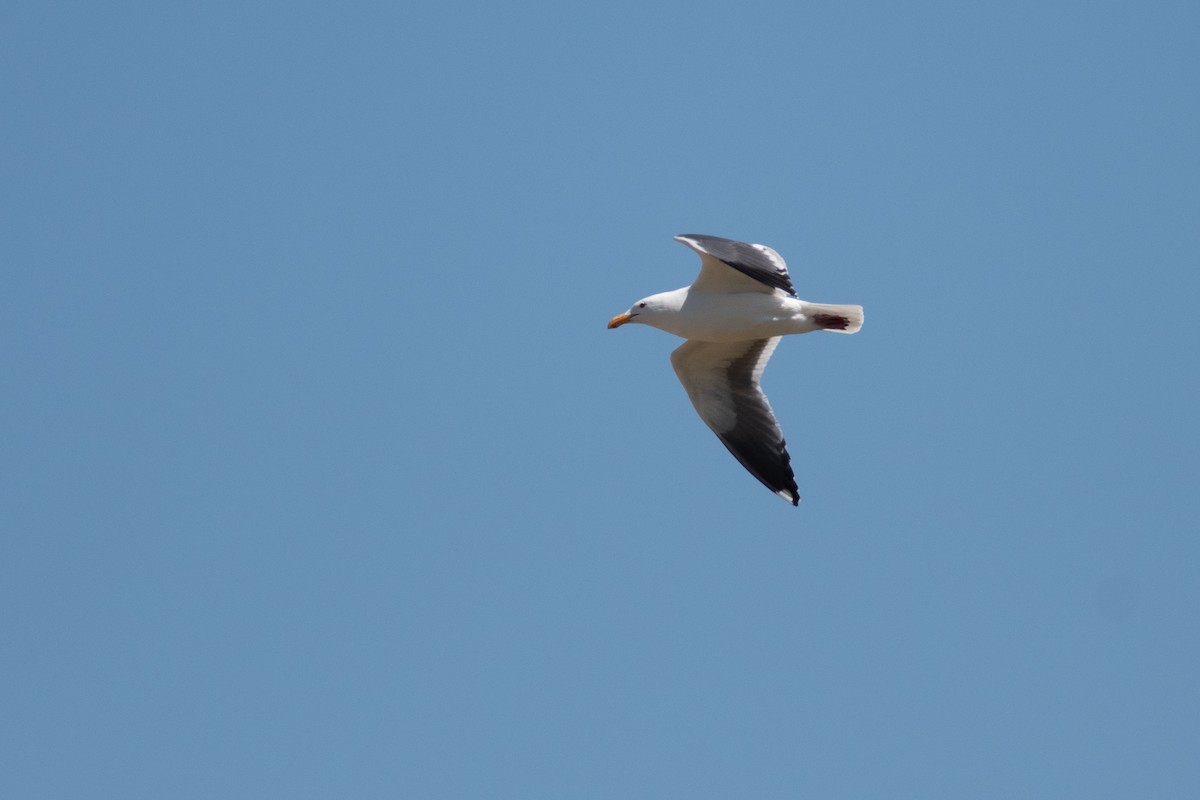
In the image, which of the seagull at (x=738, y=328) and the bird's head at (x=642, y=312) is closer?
the seagull at (x=738, y=328)

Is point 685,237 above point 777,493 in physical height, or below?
above

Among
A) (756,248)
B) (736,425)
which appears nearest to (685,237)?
(756,248)

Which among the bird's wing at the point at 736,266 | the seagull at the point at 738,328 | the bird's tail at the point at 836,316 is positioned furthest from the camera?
Answer: the bird's tail at the point at 836,316

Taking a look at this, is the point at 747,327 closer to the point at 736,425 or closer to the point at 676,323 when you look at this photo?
the point at 676,323

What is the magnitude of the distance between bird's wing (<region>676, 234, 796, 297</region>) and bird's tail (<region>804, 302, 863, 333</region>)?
0.31 meters

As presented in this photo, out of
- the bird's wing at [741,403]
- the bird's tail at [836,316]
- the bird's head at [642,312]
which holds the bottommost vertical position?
the bird's wing at [741,403]

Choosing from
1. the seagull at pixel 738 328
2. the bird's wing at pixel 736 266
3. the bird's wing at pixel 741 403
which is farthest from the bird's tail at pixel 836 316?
the bird's wing at pixel 741 403

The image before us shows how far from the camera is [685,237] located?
438 inches

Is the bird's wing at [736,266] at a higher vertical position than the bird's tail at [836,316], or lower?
higher

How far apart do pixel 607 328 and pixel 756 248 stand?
4.36ft

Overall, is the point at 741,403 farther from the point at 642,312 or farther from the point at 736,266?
the point at 736,266

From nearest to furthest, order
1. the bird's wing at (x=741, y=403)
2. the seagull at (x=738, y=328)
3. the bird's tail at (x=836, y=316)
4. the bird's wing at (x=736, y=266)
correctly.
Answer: the bird's wing at (x=736, y=266) → the seagull at (x=738, y=328) → the bird's tail at (x=836, y=316) → the bird's wing at (x=741, y=403)

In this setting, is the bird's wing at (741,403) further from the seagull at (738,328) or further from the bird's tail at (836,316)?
the bird's tail at (836,316)

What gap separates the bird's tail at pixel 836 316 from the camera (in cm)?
1170
